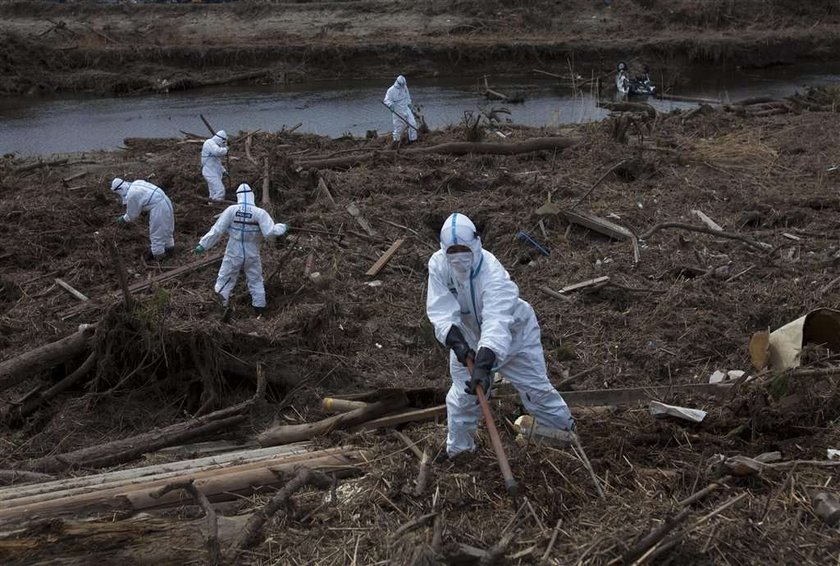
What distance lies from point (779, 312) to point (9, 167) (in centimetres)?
1401

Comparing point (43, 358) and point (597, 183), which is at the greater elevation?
point (43, 358)

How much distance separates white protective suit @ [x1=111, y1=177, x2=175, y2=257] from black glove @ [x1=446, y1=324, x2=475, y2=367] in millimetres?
6946

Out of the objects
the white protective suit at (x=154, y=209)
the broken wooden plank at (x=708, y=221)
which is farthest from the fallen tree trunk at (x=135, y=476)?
the broken wooden plank at (x=708, y=221)

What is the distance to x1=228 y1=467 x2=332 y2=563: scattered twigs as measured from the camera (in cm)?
443

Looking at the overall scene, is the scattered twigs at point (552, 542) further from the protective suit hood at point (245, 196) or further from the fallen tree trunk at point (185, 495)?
the protective suit hood at point (245, 196)

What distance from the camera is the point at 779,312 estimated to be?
333 inches

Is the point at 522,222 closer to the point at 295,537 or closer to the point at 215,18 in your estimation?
the point at 295,537

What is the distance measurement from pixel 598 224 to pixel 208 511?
7.85 metres

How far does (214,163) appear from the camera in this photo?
12.8m

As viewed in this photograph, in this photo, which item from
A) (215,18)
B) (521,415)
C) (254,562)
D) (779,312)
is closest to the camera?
(254,562)

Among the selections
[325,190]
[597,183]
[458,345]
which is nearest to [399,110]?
[325,190]

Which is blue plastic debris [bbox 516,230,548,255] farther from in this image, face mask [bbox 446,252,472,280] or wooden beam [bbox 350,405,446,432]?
face mask [bbox 446,252,472,280]

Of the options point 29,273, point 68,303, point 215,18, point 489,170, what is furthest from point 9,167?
point 215,18

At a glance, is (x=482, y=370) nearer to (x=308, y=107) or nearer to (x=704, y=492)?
(x=704, y=492)
